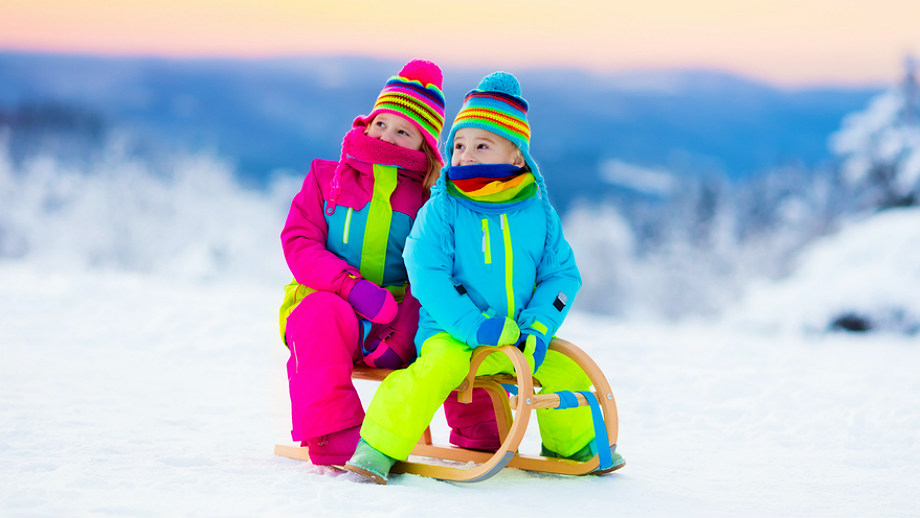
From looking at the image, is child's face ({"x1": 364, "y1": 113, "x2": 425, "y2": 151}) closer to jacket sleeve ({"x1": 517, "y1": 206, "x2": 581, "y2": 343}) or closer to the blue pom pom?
the blue pom pom

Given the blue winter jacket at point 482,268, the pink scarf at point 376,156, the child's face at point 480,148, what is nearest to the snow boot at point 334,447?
the blue winter jacket at point 482,268

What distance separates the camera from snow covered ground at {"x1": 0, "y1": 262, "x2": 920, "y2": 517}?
2352 millimetres

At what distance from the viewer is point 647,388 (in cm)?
484

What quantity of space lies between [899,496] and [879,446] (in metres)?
0.87

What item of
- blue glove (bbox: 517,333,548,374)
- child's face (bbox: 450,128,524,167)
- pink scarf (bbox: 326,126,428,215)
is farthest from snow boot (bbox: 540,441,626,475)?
pink scarf (bbox: 326,126,428,215)

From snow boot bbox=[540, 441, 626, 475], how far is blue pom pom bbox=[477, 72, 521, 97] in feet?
3.88

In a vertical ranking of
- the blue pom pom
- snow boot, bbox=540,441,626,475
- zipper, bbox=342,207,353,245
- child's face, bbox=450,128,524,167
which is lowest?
snow boot, bbox=540,441,626,475

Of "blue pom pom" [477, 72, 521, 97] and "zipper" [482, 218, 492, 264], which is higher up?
"blue pom pom" [477, 72, 521, 97]

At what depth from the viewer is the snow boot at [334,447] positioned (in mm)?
2758

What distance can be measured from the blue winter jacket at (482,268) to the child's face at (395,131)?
0.39 meters

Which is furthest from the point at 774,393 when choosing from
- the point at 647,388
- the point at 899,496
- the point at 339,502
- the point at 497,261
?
the point at 339,502

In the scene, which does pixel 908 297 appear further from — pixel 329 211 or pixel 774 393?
pixel 329 211

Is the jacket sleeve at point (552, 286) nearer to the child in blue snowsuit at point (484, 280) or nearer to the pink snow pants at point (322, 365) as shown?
the child in blue snowsuit at point (484, 280)

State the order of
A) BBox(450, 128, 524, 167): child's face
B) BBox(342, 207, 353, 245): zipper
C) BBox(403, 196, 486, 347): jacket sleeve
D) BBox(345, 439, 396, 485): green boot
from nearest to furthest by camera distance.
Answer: BBox(345, 439, 396, 485): green boot → BBox(403, 196, 486, 347): jacket sleeve → BBox(450, 128, 524, 167): child's face → BBox(342, 207, 353, 245): zipper
